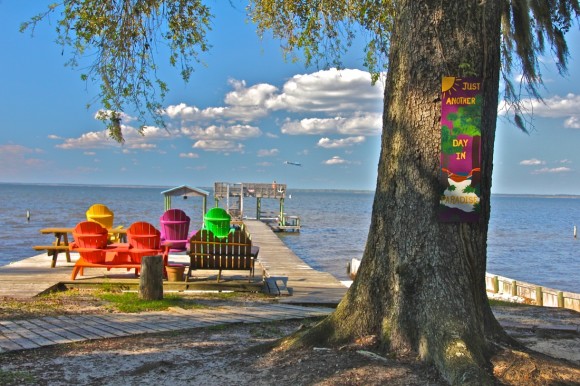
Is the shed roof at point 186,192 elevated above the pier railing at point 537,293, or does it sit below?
above

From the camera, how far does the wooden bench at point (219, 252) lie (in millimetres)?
9336

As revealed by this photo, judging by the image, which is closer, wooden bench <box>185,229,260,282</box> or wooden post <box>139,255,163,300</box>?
wooden post <box>139,255,163,300</box>

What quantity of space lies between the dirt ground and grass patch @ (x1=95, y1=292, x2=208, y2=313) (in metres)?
1.71

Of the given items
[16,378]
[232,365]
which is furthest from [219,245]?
[16,378]

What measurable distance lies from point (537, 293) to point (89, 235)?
1027cm

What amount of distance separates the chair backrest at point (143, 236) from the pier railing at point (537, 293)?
25.0 ft

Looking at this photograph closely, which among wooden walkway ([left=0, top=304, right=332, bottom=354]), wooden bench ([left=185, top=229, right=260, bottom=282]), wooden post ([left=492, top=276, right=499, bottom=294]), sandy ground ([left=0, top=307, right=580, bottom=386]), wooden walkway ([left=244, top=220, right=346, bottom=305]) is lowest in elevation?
wooden post ([left=492, top=276, right=499, bottom=294])

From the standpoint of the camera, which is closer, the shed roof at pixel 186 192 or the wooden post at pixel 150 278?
the wooden post at pixel 150 278

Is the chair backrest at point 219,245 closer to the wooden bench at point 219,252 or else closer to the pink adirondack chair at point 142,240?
the wooden bench at point 219,252

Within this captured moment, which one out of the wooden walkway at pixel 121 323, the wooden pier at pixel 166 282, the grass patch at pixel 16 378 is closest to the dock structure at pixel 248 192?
the wooden pier at pixel 166 282

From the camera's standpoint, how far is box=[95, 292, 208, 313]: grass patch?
7.29 meters

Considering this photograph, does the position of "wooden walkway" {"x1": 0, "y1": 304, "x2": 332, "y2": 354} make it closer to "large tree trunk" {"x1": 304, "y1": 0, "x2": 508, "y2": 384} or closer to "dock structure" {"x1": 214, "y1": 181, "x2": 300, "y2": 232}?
"large tree trunk" {"x1": 304, "y1": 0, "x2": 508, "y2": 384}

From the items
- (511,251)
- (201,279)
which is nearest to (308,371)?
(201,279)

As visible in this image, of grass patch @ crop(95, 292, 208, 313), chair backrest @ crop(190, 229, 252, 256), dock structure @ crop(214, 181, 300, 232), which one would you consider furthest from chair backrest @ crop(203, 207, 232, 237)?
dock structure @ crop(214, 181, 300, 232)
